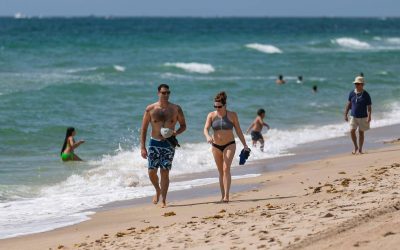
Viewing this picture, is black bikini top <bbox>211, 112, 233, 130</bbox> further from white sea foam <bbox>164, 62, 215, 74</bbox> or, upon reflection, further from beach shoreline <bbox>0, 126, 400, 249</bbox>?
white sea foam <bbox>164, 62, 215, 74</bbox>

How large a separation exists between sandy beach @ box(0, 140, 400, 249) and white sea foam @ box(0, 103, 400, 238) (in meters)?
0.59

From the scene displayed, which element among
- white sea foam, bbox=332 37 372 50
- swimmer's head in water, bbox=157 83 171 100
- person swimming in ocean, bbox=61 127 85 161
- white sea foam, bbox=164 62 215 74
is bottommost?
person swimming in ocean, bbox=61 127 85 161

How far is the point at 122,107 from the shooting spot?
25875mm

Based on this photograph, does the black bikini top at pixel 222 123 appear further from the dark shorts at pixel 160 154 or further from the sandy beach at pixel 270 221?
the sandy beach at pixel 270 221

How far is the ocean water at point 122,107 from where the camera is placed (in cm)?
1337

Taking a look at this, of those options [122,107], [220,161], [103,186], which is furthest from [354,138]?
[122,107]

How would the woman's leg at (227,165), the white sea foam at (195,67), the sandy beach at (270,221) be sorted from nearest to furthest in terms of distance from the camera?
the sandy beach at (270,221) < the woman's leg at (227,165) < the white sea foam at (195,67)

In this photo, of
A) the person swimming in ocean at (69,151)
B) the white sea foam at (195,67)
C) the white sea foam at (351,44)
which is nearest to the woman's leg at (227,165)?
the person swimming in ocean at (69,151)

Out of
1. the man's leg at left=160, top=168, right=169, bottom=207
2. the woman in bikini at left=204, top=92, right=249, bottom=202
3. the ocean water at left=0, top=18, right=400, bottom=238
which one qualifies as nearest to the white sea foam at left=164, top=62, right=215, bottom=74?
the ocean water at left=0, top=18, right=400, bottom=238

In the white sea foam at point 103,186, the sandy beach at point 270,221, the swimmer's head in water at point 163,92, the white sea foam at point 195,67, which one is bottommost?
the sandy beach at point 270,221

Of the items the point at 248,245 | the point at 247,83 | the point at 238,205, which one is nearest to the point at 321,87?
the point at 247,83

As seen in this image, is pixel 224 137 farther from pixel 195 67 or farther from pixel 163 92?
pixel 195 67

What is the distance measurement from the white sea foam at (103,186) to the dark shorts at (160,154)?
1080mm

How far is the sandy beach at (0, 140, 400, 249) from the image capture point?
25.3ft
